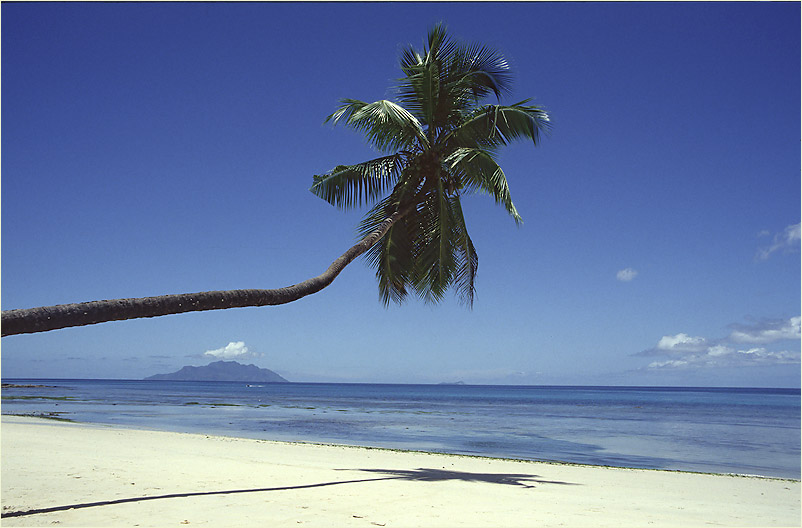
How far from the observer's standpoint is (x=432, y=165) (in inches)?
424

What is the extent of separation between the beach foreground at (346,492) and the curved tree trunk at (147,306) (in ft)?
6.71

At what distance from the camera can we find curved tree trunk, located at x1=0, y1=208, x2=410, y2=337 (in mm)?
4984

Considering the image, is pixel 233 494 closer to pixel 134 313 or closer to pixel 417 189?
pixel 134 313

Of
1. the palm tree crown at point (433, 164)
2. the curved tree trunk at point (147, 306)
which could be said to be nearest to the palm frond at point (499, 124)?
the palm tree crown at point (433, 164)

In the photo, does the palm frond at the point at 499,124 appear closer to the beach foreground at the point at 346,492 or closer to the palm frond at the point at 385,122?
the palm frond at the point at 385,122

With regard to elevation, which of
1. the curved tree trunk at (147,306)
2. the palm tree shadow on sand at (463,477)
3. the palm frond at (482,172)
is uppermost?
the palm frond at (482,172)

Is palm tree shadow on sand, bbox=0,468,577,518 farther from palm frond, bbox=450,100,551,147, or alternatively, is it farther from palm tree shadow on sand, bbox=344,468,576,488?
palm frond, bbox=450,100,551,147

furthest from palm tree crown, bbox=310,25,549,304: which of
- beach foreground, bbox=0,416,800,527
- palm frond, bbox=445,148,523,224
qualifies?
beach foreground, bbox=0,416,800,527

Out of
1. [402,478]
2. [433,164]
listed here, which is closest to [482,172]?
[433,164]

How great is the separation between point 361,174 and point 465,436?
1603cm

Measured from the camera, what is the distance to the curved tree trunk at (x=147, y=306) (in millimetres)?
4984

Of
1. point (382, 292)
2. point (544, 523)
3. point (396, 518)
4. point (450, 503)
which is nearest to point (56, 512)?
point (396, 518)

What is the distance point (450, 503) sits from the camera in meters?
7.47

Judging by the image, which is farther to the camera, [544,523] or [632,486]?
[632,486]
